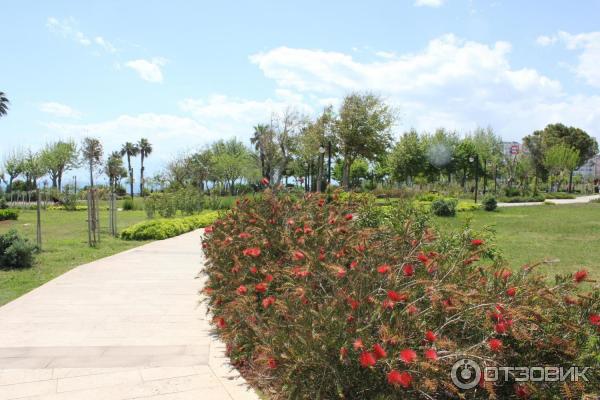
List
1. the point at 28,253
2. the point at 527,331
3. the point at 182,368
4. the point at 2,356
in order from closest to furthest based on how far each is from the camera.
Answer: the point at 527,331 → the point at 182,368 → the point at 2,356 → the point at 28,253

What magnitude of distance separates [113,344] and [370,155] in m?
34.2

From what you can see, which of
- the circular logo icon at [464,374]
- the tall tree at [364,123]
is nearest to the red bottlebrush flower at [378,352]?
the circular logo icon at [464,374]

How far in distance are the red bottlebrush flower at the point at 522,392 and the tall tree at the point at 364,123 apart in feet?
111

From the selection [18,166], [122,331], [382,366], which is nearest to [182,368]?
[122,331]

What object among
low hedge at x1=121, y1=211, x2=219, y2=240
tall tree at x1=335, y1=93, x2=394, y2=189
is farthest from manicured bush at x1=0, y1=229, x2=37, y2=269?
tall tree at x1=335, y1=93, x2=394, y2=189

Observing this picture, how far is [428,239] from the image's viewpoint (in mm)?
3549

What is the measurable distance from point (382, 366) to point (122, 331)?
3432 millimetres

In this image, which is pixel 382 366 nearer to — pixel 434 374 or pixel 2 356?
pixel 434 374

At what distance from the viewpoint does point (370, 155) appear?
123ft

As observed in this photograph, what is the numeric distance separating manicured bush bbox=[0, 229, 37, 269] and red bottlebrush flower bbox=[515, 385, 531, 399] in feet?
29.0

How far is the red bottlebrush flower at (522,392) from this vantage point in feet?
7.66

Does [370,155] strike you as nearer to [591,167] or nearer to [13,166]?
[13,166]

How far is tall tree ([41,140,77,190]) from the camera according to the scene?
45188 mm

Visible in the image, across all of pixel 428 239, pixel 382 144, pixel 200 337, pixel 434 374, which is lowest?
pixel 200 337
